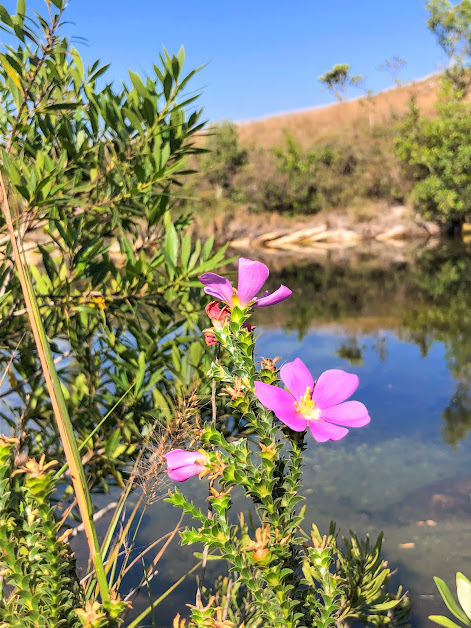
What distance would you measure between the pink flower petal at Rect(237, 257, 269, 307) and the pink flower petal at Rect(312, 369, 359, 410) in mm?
170

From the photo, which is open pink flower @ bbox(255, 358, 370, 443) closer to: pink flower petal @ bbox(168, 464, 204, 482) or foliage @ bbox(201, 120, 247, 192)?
pink flower petal @ bbox(168, 464, 204, 482)

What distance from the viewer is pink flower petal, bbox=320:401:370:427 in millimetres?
736

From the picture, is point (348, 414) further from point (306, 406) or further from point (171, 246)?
point (171, 246)

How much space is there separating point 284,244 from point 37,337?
18728mm

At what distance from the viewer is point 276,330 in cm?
696

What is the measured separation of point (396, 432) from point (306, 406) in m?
3.30

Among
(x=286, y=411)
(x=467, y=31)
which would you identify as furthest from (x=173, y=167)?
(x=467, y=31)

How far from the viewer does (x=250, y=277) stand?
745 millimetres

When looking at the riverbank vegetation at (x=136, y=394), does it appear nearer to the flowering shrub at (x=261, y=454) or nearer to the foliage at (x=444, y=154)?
the flowering shrub at (x=261, y=454)

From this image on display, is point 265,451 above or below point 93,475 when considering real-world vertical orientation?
above

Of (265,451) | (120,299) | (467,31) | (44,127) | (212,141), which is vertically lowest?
(265,451)

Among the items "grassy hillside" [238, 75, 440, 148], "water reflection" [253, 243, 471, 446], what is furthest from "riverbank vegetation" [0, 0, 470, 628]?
"grassy hillside" [238, 75, 440, 148]

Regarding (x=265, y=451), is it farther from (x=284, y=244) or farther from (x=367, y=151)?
(x=367, y=151)

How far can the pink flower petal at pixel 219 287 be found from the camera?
74cm
